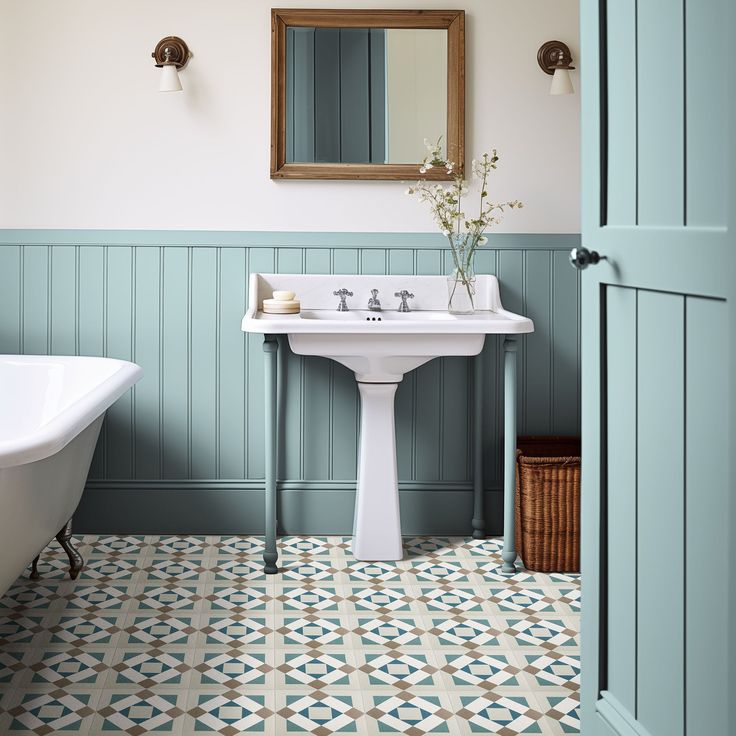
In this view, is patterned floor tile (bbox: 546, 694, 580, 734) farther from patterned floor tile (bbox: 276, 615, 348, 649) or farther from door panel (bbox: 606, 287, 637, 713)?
patterned floor tile (bbox: 276, 615, 348, 649)

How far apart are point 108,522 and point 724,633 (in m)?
2.82

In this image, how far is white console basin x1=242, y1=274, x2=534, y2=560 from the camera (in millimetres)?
3166

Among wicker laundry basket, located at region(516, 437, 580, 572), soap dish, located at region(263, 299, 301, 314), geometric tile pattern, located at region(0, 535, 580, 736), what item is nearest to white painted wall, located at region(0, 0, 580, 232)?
soap dish, located at region(263, 299, 301, 314)

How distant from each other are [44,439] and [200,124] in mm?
1911

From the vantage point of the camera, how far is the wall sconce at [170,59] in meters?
3.51

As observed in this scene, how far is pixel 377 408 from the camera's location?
3420 mm

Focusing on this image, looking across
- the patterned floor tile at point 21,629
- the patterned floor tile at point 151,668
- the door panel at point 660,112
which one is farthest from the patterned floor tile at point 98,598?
the door panel at point 660,112

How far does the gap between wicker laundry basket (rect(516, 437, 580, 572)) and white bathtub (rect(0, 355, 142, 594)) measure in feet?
4.67

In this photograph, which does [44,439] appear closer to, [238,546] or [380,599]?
[380,599]

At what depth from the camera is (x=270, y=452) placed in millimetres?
3355

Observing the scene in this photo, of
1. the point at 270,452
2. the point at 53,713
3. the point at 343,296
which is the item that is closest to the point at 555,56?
the point at 343,296

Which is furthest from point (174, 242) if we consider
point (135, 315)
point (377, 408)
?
point (377, 408)

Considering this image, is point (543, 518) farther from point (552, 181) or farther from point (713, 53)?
point (713, 53)

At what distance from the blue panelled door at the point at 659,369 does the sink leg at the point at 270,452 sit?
61.5 inches
